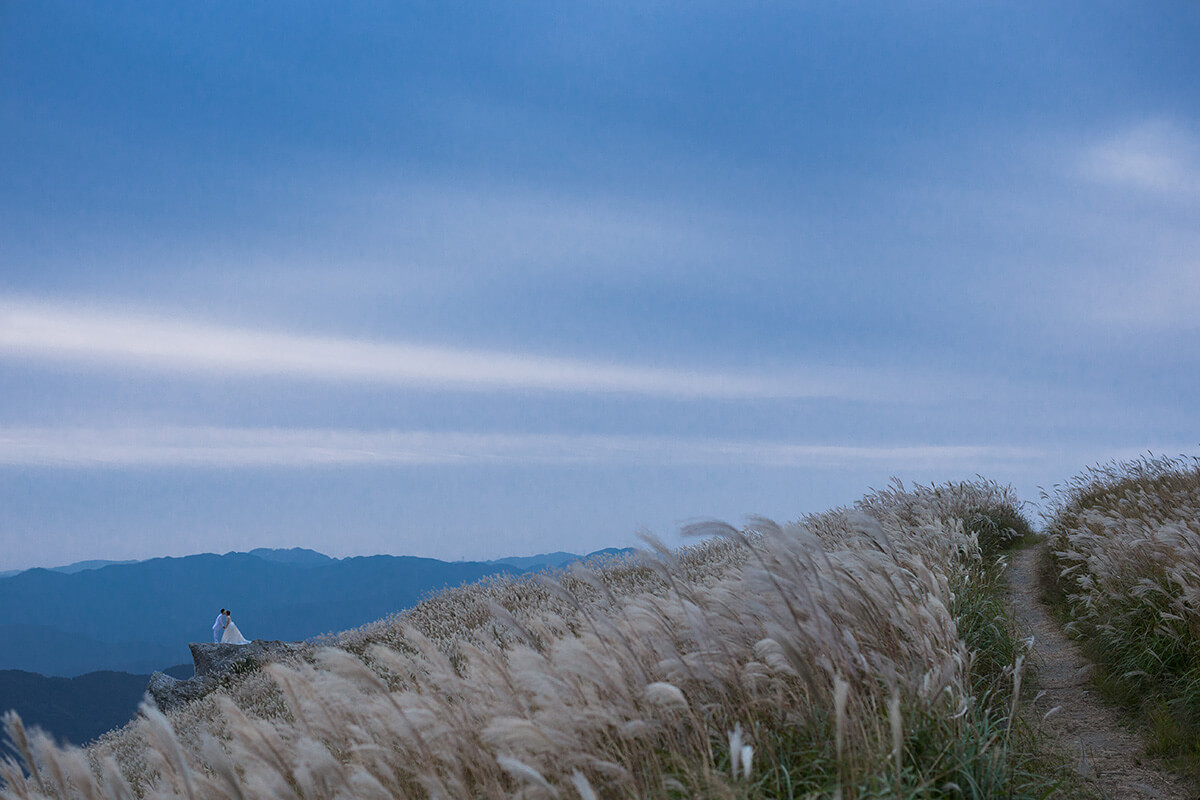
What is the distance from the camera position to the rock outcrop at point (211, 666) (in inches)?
636

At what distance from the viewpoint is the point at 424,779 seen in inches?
129

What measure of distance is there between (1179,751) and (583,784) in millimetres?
5396

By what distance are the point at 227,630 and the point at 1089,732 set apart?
23.9 meters

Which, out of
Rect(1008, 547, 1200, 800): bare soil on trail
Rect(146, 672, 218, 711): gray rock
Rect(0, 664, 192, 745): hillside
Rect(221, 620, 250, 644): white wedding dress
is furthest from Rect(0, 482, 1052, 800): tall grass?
Rect(0, 664, 192, 745): hillside

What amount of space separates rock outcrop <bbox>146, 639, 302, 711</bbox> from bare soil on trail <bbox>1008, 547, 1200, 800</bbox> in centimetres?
1417

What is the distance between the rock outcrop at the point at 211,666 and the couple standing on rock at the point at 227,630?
5844 mm

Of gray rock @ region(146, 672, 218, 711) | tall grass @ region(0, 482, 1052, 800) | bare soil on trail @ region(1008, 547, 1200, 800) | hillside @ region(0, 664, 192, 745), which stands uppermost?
tall grass @ region(0, 482, 1052, 800)

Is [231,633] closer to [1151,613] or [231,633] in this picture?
[231,633]

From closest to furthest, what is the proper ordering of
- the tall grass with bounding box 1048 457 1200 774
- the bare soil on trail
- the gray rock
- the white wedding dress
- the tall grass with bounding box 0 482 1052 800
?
the tall grass with bounding box 0 482 1052 800
the bare soil on trail
the tall grass with bounding box 1048 457 1200 774
the gray rock
the white wedding dress

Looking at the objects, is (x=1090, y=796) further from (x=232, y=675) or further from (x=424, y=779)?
(x=232, y=675)

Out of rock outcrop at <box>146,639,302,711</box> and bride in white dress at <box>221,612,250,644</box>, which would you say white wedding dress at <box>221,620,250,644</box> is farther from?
rock outcrop at <box>146,639,302,711</box>

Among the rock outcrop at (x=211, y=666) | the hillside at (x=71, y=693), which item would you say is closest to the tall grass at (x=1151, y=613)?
the rock outcrop at (x=211, y=666)

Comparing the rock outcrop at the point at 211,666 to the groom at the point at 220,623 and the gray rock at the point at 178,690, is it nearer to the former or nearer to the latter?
the gray rock at the point at 178,690

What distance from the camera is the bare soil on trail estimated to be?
192 inches
